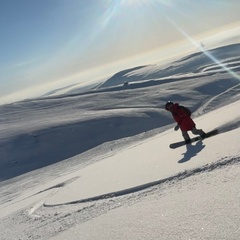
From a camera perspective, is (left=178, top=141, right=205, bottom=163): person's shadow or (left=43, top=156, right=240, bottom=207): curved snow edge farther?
(left=178, top=141, right=205, bottom=163): person's shadow

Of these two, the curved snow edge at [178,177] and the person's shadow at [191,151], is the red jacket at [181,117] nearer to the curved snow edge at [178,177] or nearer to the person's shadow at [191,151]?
the person's shadow at [191,151]

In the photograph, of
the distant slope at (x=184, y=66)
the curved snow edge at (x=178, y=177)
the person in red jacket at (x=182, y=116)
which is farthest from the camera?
the distant slope at (x=184, y=66)

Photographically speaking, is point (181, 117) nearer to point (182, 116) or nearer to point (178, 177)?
point (182, 116)

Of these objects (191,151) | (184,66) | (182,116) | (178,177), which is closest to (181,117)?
(182,116)

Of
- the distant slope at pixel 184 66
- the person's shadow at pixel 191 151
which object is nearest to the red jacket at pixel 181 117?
the person's shadow at pixel 191 151

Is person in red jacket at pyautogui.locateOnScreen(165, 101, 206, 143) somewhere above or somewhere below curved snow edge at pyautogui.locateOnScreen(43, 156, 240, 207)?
above

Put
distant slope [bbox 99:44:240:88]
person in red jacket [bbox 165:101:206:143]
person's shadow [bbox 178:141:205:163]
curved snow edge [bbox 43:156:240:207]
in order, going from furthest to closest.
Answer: distant slope [bbox 99:44:240:88] < person in red jacket [bbox 165:101:206:143] < person's shadow [bbox 178:141:205:163] < curved snow edge [bbox 43:156:240:207]

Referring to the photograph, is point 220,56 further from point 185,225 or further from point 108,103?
point 185,225

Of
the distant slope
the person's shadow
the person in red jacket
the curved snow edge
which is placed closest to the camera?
the curved snow edge

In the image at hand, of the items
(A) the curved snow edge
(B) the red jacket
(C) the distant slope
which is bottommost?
(A) the curved snow edge

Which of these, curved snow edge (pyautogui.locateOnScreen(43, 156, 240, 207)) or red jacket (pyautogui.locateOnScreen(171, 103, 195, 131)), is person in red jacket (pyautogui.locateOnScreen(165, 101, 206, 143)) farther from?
curved snow edge (pyautogui.locateOnScreen(43, 156, 240, 207))

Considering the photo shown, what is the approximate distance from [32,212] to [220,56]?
124261 mm

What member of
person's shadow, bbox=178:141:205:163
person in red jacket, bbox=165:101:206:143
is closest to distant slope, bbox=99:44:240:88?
person in red jacket, bbox=165:101:206:143

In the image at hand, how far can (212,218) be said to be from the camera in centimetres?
341
